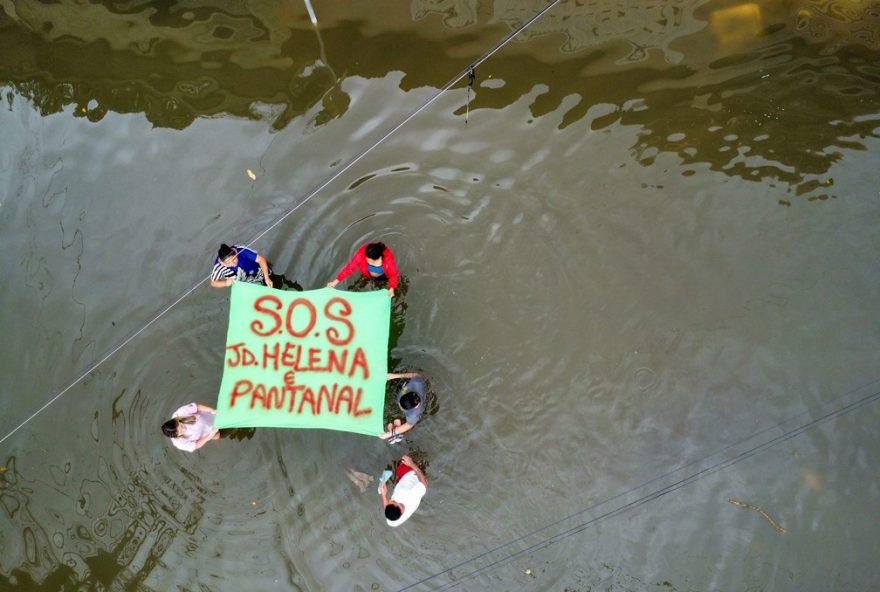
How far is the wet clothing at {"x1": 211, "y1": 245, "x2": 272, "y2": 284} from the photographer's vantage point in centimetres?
498

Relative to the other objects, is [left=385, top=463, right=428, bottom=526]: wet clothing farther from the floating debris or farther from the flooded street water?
the floating debris

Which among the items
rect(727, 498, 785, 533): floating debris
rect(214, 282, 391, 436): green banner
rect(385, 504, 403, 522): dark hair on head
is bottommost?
rect(727, 498, 785, 533): floating debris

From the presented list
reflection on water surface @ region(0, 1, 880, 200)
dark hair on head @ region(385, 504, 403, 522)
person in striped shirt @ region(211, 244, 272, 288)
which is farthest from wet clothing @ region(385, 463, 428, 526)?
reflection on water surface @ region(0, 1, 880, 200)

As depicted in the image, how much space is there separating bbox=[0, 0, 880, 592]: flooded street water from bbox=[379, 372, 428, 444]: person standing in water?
44 centimetres

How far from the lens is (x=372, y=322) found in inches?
179

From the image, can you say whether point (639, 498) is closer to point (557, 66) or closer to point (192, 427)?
point (192, 427)

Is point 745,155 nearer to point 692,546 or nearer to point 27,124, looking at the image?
point 692,546

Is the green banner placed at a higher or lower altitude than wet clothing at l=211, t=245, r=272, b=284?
lower

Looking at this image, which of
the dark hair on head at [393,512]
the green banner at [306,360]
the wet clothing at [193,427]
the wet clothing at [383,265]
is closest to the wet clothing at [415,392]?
the green banner at [306,360]

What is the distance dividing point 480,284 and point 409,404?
60.1 inches

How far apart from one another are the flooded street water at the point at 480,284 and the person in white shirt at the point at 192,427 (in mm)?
496

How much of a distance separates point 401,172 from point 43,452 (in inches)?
172

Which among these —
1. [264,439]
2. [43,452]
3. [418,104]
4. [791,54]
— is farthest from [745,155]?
[43,452]

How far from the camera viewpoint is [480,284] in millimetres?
5680
